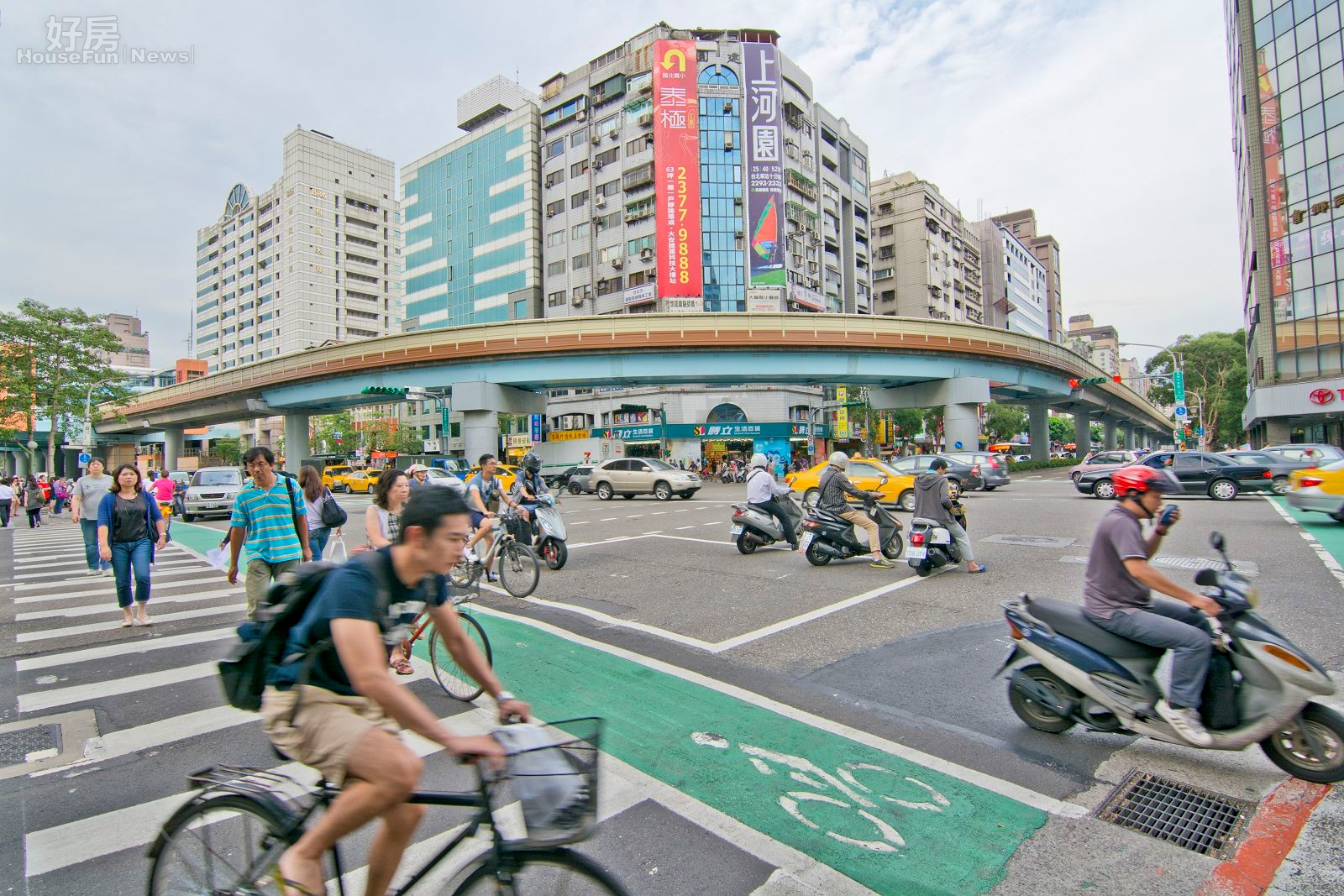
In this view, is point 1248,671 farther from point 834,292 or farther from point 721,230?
point 834,292

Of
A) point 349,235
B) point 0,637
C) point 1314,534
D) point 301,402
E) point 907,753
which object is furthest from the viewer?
point 349,235

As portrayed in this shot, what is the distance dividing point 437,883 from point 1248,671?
395 centimetres

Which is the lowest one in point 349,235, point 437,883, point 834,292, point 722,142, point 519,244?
point 437,883

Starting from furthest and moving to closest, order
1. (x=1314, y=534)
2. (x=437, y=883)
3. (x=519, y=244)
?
1. (x=519, y=244)
2. (x=1314, y=534)
3. (x=437, y=883)

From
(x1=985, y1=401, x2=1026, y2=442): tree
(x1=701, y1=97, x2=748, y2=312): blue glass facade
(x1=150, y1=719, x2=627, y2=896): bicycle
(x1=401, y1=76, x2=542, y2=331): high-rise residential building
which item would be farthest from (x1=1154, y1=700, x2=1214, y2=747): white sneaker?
(x1=985, y1=401, x2=1026, y2=442): tree

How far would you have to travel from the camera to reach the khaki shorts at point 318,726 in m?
2.12

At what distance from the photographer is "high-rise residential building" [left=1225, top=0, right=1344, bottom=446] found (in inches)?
1366

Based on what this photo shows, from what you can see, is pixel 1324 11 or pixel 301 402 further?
pixel 301 402

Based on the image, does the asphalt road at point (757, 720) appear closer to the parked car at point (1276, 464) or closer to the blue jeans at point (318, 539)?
the blue jeans at point (318, 539)

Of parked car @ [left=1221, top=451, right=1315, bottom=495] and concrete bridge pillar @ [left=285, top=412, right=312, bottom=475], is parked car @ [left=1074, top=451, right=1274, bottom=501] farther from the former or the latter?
concrete bridge pillar @ [left=285, top=412, right=312, bottom=475]

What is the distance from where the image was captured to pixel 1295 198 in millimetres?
36625

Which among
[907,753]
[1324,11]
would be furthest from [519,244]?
[907,753]

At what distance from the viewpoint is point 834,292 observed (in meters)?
63.4

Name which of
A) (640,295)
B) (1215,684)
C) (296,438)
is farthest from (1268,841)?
(640,295)
